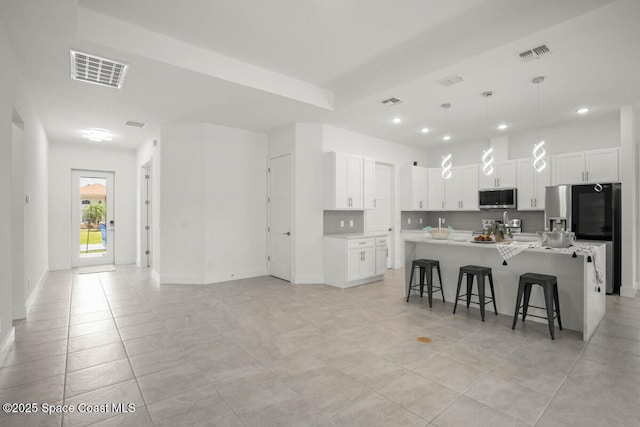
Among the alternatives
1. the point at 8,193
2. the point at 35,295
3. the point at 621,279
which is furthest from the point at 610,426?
the point at 35,295

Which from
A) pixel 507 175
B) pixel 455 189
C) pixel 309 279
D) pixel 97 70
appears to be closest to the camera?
pixel 97 70

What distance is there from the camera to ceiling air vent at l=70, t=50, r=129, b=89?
140 inches

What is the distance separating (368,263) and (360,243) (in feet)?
1.43

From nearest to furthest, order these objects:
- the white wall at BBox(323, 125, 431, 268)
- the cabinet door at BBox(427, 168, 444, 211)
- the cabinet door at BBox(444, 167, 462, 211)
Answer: the white wall at BBox(323, 125, 431, 268) < the cabinet door at BBox(444, 167, 462, 211) < the cabinet door at BBox(427, 168, 444, 211)

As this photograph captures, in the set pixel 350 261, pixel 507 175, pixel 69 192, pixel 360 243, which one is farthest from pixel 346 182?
pixel 69 192

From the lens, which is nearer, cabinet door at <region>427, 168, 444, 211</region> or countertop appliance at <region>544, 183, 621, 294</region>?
countertop appliance at <region>544, 183, 621, 294</region>

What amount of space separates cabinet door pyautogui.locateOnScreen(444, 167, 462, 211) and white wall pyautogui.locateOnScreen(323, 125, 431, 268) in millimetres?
1081

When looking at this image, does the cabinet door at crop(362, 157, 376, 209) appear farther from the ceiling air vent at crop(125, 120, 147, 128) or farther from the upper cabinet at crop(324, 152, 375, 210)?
the ceiling air vent at crop(125, 120, 147, 128)

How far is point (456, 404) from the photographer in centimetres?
222

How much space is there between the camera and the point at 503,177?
22.0 ft

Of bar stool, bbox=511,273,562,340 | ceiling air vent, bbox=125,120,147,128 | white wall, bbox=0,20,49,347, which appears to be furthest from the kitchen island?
ceiling air vent, bbox=125,120,147,128

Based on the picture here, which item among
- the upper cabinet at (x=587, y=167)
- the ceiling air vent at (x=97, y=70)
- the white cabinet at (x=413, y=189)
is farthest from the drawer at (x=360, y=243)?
the ceiling air vent at (x=97, y=70)

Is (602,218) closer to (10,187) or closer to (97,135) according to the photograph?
(10,187)

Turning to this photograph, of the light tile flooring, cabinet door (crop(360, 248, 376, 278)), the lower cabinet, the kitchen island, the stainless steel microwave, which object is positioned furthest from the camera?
the stainless steel microwave
